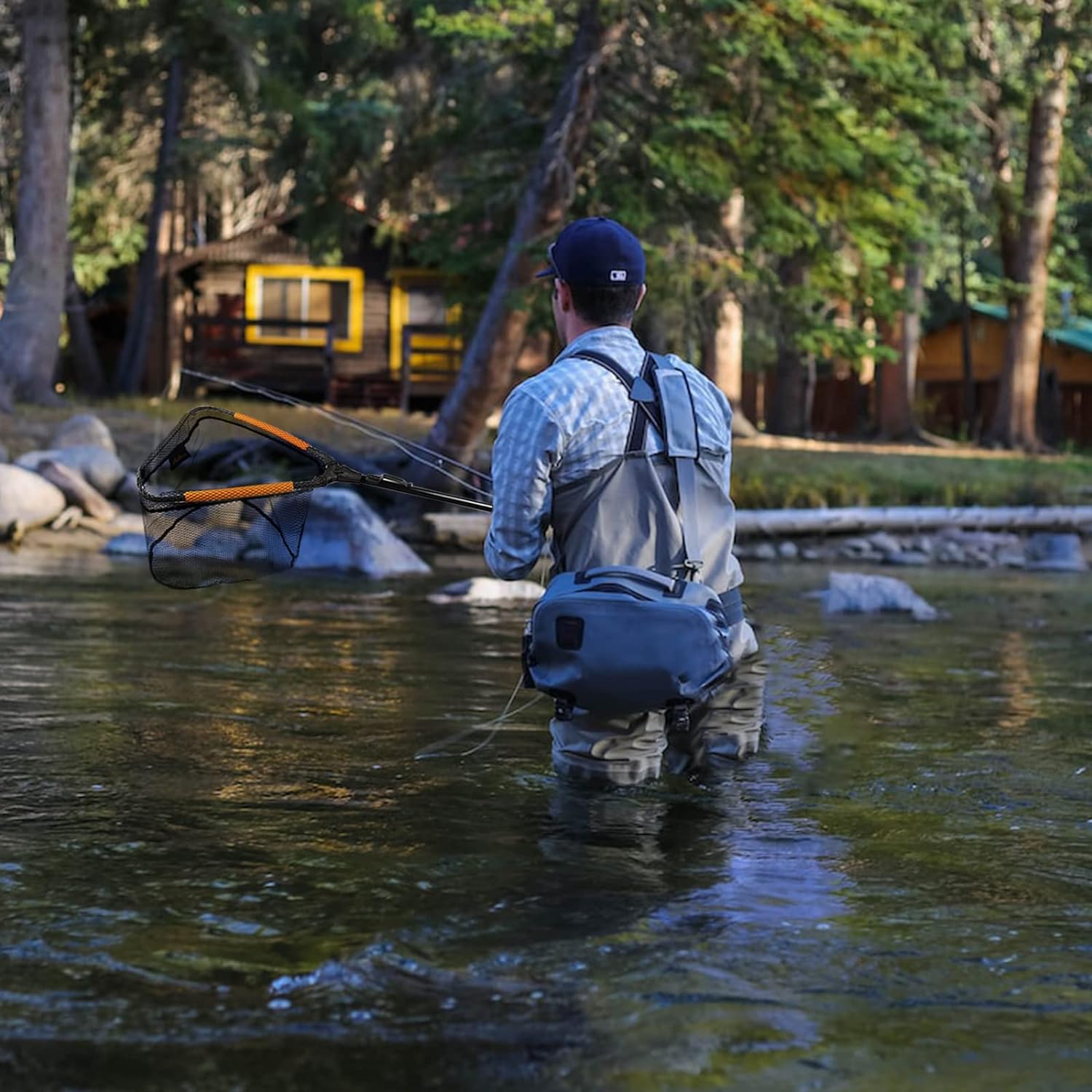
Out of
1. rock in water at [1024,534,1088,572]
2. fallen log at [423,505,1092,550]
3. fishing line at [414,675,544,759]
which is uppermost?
fallen log at [423,505,1092,550]

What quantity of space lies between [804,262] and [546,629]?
17.5m

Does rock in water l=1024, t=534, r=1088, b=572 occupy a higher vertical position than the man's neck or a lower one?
lower

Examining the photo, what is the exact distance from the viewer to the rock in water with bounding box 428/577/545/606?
45.5ft

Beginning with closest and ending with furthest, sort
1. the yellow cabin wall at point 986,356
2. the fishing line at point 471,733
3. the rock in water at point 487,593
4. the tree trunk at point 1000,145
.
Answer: the fishing line at point 471,733 → the rock in water at point 487,593 → the tree trunk at point 1000,145 → the yellow cabin wall at point 986,356

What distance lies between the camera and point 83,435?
22.5m

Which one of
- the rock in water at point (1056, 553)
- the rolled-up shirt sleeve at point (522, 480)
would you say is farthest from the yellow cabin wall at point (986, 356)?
the rolled-up shirt sleeve at point (522, 480)

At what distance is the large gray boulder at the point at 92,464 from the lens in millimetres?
20812

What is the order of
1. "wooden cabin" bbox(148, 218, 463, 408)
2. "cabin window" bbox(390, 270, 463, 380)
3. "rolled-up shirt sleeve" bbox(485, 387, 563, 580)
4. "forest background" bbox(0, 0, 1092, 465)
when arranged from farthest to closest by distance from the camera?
"wooden cabin" bbox(148, 218, 463, 408)
"cabin window" bbox(390, 270, 463, 380)
"forest background" bbox(0, 0, 1092, 465)
"rolled-up shirt sleeve" bbox(485, 387, 563, 580)

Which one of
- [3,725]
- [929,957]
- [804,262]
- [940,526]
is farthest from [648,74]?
[929,957]

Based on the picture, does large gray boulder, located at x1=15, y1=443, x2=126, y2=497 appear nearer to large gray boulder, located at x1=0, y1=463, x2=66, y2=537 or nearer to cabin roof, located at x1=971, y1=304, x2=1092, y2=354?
large gray boulder, located at x1=0, y1=463, x2=66, y2=537

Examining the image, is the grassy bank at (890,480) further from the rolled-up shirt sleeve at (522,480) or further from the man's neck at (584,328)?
the rolled-up shirt sleeve at (522,480)

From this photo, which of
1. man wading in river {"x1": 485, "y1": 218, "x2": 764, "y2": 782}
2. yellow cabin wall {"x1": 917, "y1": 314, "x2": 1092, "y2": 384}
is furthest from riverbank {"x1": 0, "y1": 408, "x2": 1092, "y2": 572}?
yellow cabin wall {"x1": 917, "y1": 314, "x2": 1092, "y2": 384}

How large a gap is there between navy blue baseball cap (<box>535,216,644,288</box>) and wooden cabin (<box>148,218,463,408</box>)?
33085 millimetres

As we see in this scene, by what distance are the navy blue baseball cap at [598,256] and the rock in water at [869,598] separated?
26.9 feet
